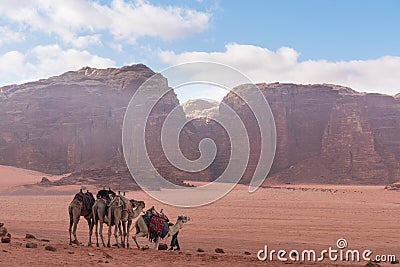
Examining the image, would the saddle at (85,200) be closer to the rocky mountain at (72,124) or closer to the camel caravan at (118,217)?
the camel caravan at (118,217)

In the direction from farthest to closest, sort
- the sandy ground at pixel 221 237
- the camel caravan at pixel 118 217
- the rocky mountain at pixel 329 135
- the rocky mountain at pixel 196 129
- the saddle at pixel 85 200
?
the rocky mountain at pixel 329 135 < the rocky mountain at pixel 196 129 < the saddle at pixel 85 200 < the camel caravan at pixel 118 217 < the sandy ground at pixel 221 237

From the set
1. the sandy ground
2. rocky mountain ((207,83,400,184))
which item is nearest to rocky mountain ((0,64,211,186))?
rocky mountain ((207,83,400,184))

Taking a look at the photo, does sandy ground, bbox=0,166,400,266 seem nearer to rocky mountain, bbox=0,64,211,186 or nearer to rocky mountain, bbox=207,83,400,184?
rocky mountain, bbox=0,64,211,186

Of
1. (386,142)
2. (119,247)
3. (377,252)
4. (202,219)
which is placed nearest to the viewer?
(119,247)

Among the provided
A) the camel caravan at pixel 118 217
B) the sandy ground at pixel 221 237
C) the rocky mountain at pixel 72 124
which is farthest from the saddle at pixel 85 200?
the rocky mountain at pixel 72 124

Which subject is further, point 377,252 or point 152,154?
point 152,154

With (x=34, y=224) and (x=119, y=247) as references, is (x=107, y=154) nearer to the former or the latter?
(x=34, y=224)

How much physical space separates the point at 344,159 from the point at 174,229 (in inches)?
2960

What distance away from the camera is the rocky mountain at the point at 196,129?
76438 mm

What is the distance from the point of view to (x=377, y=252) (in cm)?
1410

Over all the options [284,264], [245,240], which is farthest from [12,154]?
[284,264]

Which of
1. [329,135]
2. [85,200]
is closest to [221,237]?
[85,200]

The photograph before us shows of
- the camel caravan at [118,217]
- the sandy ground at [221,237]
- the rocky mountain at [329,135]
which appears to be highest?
the rocky mountain at [329,135]

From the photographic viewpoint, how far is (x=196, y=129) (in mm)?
98812
